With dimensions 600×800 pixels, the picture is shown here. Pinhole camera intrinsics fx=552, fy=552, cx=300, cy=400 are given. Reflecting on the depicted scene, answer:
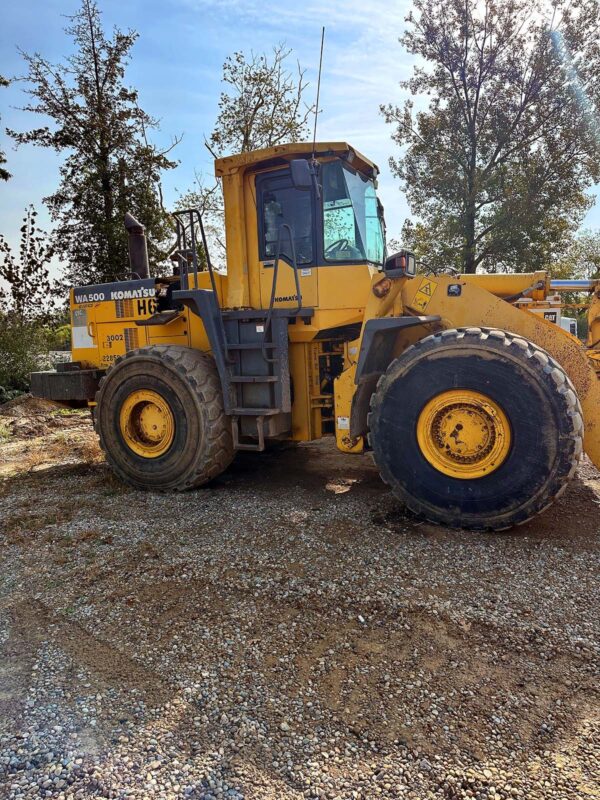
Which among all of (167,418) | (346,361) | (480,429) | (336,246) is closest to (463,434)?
(480,429)

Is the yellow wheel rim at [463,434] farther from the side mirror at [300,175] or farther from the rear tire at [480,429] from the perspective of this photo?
the side mirror at [300,175]

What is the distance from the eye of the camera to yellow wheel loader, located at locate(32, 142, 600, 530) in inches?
163

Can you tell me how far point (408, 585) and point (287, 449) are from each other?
425cm

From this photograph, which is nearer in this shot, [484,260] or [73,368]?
[73,368]

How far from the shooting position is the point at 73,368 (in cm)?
744

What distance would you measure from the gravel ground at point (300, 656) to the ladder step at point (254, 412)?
950 millimetres

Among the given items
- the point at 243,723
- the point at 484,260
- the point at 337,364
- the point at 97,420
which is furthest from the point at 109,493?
the point at 484,260

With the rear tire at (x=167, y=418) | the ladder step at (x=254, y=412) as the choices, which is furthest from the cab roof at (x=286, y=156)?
the ladder step at (x=254, y=412)

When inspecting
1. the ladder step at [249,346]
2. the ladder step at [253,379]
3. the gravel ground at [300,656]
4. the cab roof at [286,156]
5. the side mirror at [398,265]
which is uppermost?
the cab roof at [286,156]

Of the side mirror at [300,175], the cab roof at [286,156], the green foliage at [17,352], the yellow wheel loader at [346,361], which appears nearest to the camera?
the yellow wheel loader at [346,361]

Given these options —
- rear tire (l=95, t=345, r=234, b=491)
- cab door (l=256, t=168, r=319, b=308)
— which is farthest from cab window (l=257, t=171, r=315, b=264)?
rear tire (l=95, t=345, r=234, b=491)

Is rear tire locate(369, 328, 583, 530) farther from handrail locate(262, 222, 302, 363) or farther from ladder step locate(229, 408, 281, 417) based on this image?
handrail locate(262, 222, 302, 363)

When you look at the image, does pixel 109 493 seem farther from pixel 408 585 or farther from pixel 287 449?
pixel 408 585

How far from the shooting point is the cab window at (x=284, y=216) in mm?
5461
